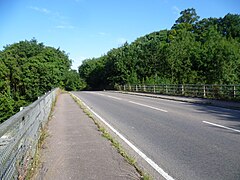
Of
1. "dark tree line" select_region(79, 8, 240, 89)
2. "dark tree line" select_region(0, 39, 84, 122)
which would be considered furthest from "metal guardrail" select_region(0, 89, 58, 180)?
"dark tree line" select_region(0, 39, 84, 122)

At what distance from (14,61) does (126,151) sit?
70325mm

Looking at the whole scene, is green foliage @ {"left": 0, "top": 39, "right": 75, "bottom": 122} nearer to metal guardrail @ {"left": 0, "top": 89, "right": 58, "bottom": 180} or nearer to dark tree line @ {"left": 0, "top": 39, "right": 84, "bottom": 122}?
dark tree line @ {"left": 0, "top": 39, "right": 84, "bottom": 122}

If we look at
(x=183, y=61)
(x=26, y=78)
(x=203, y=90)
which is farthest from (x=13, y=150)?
(x=26, y=78)

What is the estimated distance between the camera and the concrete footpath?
16.7 ft

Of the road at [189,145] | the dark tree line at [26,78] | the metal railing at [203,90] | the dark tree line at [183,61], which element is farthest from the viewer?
the dark tree line at [26,78]

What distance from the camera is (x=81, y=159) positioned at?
609 centimetres

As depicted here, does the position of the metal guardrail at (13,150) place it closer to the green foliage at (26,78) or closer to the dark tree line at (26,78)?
the dark tree line at (26,78)

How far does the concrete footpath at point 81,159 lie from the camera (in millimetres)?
5090

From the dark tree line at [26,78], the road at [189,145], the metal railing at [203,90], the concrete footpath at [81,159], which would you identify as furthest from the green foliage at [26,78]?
the concrete footpath at [81,159]

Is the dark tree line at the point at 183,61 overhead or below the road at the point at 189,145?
overhead

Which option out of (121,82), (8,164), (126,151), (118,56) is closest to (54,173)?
(8,164)

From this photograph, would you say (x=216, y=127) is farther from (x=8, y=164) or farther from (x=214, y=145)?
(x=8, y=164)

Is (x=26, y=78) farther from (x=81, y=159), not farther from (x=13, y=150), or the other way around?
(x=13, y=150)

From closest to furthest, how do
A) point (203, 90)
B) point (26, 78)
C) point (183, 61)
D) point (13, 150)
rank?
point (13, 150), point (203, 90), point (183, 61), point (26, 78)
